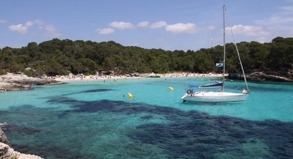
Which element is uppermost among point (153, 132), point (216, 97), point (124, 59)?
point (124, 59)

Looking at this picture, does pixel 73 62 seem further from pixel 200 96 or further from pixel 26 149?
pixel 26 149

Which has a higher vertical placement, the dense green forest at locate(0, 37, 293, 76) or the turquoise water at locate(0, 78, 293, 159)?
the dense green forest at locate(0, 37, 293, 76)

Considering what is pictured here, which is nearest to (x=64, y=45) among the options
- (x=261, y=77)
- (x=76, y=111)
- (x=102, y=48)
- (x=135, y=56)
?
(x=102, y=48)

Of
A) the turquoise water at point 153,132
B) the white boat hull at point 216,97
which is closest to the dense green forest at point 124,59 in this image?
the white boat hull at point 216,97

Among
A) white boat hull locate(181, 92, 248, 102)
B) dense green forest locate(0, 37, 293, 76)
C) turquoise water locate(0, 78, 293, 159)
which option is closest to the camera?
turquoise water locate(0, 78, 293, 159)

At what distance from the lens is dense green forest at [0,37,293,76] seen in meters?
88.6

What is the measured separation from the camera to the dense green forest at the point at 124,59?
8862 centimetres

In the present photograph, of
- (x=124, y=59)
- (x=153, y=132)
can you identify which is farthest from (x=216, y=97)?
(x=124, y=59)

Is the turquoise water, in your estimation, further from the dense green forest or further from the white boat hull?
the dense green forest

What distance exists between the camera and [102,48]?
4727 inches

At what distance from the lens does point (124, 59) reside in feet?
423

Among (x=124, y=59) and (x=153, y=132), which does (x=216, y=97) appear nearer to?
(x=153, y=132)

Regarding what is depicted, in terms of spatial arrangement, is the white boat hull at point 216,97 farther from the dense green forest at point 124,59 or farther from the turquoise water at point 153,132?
the dense green forest at point 124,59

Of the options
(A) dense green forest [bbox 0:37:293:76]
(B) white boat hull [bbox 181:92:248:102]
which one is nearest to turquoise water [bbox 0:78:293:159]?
(B) white boat hull [bbox 181:92:248:102]
